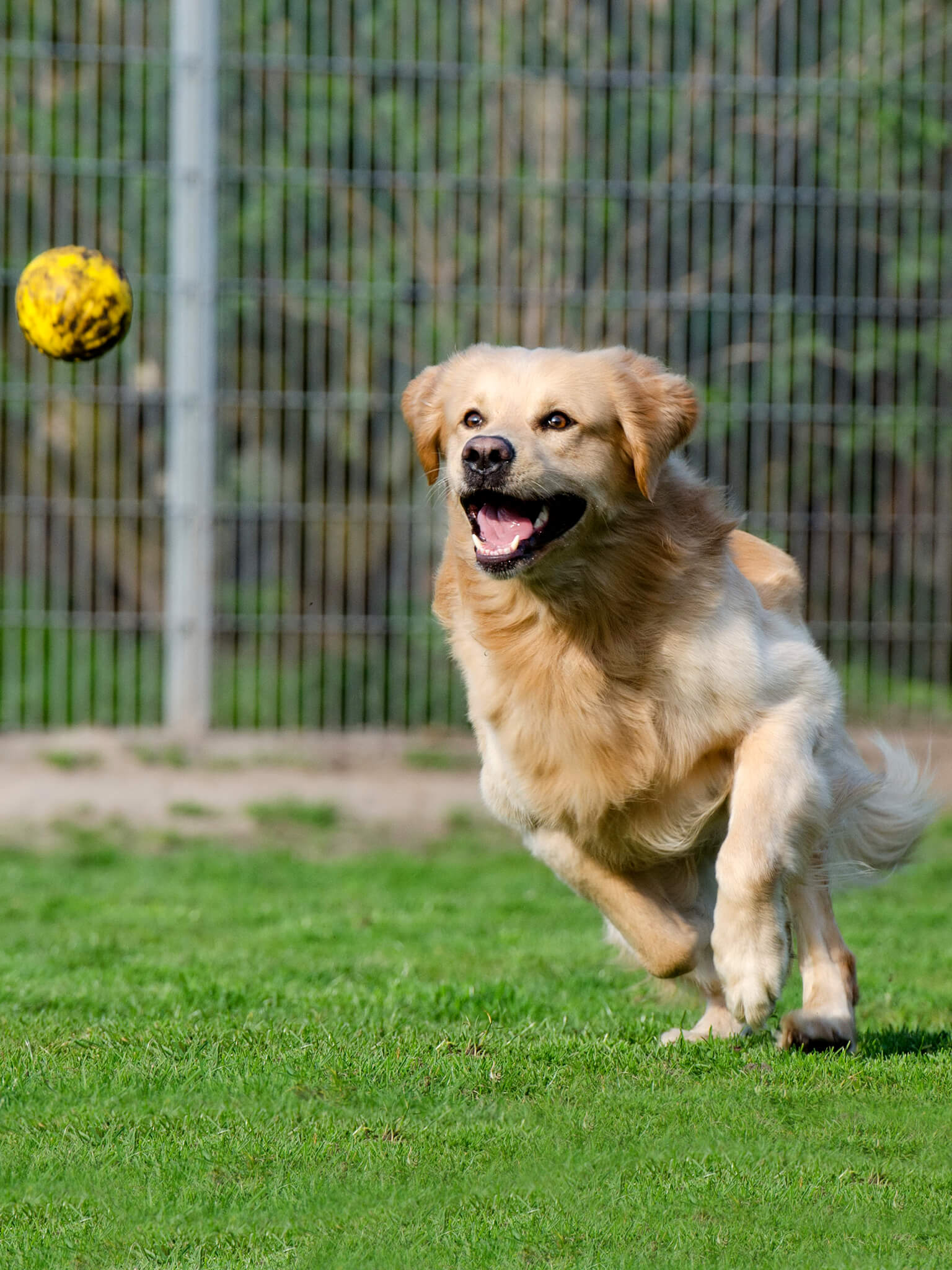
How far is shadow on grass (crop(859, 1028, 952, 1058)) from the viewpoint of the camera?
158 inches

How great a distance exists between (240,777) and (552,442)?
5.09 metres

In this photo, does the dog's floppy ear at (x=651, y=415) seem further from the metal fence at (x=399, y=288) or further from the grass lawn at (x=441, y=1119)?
the metal fence at (x=399, y=288)

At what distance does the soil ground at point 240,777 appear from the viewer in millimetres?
8586

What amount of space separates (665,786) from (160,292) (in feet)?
19.0

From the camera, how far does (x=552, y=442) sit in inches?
166

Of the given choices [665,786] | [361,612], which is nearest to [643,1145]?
[665,786]

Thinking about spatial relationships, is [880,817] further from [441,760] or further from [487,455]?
[441,760]

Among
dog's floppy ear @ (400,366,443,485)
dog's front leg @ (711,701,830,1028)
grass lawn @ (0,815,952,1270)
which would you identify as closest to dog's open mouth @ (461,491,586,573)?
dog's floppy ear @ (400,366,443,485)

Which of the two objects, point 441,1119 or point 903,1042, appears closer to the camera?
point 441,1119

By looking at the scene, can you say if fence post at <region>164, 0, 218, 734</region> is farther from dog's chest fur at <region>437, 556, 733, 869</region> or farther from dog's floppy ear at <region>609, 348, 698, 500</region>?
dog's floppy ear at <region>609, 348, 698, 500</region>

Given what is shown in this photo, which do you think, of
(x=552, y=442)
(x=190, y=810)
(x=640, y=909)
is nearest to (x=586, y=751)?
(x=640, y=909)

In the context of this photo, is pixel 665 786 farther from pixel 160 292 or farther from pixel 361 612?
pixel 160 292

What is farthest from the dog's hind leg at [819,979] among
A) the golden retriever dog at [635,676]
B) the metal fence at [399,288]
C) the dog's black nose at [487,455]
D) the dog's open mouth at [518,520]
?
the metal fence at [399,288]

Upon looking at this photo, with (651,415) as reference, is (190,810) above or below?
below
